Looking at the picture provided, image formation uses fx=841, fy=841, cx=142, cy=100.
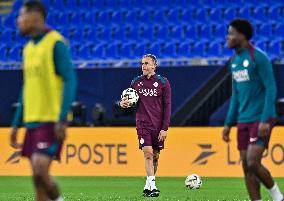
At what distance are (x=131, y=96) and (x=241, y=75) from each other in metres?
4.68

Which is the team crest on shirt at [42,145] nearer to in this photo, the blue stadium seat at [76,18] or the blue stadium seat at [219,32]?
the blue stadium seat at [219,32]

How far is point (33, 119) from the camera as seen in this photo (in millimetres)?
7668

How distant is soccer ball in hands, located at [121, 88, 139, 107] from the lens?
13359 mm

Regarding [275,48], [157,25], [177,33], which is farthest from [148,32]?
[275,48]

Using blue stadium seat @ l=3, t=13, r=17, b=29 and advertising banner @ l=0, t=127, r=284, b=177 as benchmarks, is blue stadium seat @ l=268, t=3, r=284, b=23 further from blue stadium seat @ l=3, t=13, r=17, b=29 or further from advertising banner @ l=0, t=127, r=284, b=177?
blue stadium seat @ l=3, t=13, r=17, b=29

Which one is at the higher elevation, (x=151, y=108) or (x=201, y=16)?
(x=201, y=16)

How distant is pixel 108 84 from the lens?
21.8 metres

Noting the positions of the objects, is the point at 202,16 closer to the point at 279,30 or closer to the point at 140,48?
the point at 140,48

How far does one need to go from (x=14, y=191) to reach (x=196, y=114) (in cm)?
721

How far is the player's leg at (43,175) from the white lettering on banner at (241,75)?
243cm

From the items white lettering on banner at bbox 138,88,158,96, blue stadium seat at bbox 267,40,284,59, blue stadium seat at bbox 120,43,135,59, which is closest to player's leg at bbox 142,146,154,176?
white lettering on banner at bbox 138,88,158,96

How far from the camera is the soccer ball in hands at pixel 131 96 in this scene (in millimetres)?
13359

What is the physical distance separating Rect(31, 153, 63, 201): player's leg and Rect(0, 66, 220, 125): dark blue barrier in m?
13.5

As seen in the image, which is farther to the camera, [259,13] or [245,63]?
[259,13]
